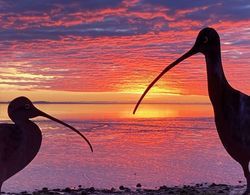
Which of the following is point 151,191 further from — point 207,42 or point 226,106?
point 207,42

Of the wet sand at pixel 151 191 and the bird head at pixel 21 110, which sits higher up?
the bird head at pixel 21 110

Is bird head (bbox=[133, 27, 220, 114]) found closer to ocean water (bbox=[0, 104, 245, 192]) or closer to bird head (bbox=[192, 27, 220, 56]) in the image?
bird head (bbox=[192, 27, 220, 56])

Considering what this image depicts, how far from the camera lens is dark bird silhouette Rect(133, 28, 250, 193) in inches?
427

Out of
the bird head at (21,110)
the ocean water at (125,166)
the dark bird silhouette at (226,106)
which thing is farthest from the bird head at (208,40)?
the ocean water at (125,166)

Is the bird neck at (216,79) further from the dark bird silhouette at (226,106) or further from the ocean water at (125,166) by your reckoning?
the ocean water at (125,166)

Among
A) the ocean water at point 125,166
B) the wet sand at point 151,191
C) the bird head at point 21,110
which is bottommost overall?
the ocean water at point 125,166

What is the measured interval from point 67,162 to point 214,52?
17385mm

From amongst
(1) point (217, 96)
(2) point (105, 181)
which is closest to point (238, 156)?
(1) point (217, 96)

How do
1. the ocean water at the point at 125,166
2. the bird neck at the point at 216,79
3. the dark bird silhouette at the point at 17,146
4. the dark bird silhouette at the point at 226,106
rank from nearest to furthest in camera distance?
the dark bird silhouette at the point at 226,106, the bird neck at the point at 216,79, the dark bird silhouette at the point at 17,146, the ocean water at the point at 125,166

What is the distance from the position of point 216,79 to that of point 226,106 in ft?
1.87

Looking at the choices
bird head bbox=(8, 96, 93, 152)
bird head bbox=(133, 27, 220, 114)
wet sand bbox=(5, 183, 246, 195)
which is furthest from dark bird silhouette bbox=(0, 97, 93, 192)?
wet sand bbox=(5, 183, 246, 195)

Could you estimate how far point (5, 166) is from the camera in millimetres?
12945

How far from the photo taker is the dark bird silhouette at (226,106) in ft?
35.6

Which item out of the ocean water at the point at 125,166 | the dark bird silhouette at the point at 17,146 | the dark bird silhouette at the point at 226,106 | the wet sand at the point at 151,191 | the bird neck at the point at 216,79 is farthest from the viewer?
the ocean water at the point at 125,166
